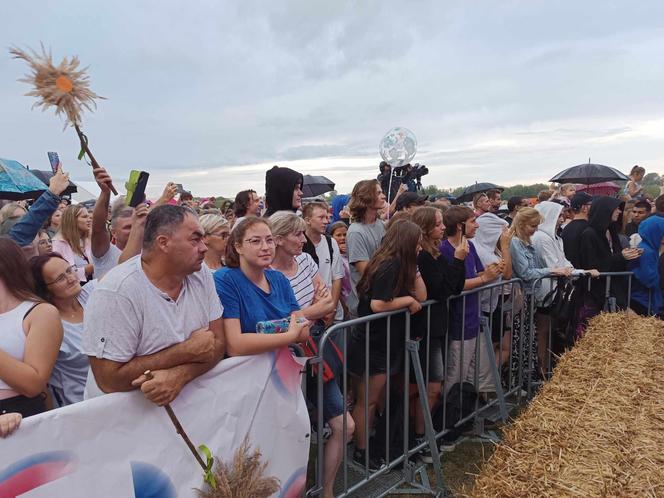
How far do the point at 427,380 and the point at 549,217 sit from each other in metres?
3.22

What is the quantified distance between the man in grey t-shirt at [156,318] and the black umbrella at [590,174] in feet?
47.9

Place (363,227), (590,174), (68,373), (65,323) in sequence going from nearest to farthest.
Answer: (68,373) < (65,323) < (363,227) < (590,174)

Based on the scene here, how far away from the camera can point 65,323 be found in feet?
9.60

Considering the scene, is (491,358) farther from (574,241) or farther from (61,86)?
(61,86)

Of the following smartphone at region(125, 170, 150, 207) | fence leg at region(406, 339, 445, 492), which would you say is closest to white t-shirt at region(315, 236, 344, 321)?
fence leg at region(406, 339, 445, 492)

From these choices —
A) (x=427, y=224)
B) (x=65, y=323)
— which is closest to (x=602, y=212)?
(x=427, y=224)

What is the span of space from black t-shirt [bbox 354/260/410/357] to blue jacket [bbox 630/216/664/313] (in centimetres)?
407

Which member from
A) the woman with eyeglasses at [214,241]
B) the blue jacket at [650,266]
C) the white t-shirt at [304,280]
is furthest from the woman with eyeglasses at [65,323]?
the blue jacket at [650,266]

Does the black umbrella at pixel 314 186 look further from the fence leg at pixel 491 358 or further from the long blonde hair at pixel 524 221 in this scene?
the fence leg at pixel 491 358

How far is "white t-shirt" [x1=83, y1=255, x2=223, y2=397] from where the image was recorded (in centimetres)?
221

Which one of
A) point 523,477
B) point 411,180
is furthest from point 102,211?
point 411,180

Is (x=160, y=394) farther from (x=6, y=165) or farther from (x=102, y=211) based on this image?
(x=6, y=165)

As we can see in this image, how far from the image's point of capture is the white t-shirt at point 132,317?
7.24 ft

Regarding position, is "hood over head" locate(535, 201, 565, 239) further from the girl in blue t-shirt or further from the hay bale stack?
the girl in blue t-shirt
